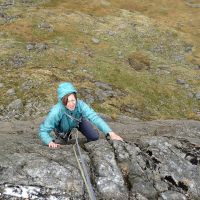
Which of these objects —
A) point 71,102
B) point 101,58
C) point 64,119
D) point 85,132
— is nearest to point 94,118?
point 64,119

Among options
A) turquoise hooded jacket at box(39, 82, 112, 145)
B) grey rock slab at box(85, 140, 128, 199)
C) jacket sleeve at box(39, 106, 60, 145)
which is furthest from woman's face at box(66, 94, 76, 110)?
A: grey rock slab at box(85, 140, 128, 199)

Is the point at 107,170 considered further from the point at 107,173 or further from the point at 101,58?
the point at 101,58

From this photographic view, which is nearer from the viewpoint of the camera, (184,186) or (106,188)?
(106,188)

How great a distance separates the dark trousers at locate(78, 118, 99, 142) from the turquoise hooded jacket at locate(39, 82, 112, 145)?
52cm

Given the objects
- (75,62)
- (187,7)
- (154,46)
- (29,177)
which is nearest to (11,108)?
(75,62)

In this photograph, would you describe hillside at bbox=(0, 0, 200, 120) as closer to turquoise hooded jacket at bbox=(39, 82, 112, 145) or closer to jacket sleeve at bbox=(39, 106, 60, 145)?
turquoise hooded jacket at bbox=(39, 82, 112, 145)

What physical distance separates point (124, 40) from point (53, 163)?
43073 mm

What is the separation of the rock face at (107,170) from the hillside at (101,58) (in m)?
15.5

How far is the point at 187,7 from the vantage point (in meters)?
77.4

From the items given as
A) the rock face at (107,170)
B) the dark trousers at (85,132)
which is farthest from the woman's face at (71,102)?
the dark trousers at (85,132)

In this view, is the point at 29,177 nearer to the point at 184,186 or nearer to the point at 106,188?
the point at 106,188

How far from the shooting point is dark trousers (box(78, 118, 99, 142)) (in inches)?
616

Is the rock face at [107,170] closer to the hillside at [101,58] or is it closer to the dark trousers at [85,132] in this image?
the dark trousers at [85,132]

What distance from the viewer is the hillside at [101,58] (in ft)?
113
